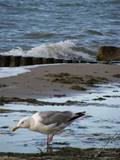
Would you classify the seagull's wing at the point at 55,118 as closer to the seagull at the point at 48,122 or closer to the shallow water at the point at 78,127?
the seagull at the point at 48,122

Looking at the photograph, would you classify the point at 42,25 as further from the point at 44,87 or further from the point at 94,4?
the point at 44,87

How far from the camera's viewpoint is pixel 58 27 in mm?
34062

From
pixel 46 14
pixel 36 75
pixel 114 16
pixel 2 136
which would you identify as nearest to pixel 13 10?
pixel 46 14

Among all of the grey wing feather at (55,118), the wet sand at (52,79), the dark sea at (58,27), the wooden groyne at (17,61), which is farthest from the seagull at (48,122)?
the dark sea at (58,27)

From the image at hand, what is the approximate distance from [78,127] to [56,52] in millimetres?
15079

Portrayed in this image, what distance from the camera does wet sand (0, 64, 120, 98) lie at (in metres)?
14.4

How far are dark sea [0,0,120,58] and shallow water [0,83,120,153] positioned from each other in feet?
36.3

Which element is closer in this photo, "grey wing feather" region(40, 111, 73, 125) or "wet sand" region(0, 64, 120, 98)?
"grey wing feather" region(40, 111, 73, 125)

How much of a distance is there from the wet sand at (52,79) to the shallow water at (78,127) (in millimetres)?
A: 767

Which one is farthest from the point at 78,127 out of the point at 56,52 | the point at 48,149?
the point at 56,52

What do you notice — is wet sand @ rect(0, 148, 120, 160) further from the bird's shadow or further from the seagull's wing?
the seagull's wing

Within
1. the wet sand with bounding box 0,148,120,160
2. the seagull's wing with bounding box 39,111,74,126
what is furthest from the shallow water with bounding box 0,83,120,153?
the wet sand with bounding box 0,148,120,160

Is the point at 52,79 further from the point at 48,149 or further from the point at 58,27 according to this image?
the point at 58,27

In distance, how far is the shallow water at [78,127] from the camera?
30.9 ft
